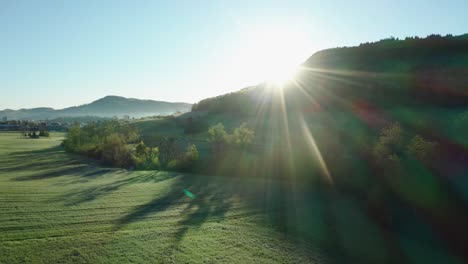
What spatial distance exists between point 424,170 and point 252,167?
32.6 feet

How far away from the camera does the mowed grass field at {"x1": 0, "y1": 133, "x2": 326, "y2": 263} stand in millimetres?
6945

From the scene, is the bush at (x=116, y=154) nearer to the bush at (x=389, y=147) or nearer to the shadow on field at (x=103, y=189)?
the shadow on field at (x=103, y=189)

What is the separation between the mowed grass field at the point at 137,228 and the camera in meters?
6.95

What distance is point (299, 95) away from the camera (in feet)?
176

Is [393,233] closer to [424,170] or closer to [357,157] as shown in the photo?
[424,170]

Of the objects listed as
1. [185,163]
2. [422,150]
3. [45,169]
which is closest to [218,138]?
[185,163]

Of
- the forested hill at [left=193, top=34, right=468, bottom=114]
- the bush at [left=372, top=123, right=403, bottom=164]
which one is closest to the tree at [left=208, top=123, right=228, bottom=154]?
the bush at [left=372, top=123, right=403, bottom=164]

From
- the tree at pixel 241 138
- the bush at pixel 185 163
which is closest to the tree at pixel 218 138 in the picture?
the tree at pixel 241 138

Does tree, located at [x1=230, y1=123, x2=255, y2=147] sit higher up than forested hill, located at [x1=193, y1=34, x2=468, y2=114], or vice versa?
forested hill, located at [x1=193, y1=34, x2=468, y2=114]

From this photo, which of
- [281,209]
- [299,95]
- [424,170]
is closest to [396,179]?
[424,170]

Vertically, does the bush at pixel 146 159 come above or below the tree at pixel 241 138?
below

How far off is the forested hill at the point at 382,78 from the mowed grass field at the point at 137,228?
3571cm

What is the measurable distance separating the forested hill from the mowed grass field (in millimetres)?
35711

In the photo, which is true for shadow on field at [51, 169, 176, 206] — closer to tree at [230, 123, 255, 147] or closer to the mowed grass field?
the mowed grass field
